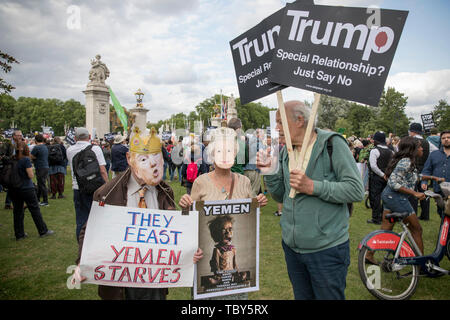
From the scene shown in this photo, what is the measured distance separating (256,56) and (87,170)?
4.05 meters

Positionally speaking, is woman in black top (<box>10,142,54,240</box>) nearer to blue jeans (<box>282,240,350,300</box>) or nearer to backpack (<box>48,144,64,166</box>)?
backpack (<box>48,144,64,166</box>)

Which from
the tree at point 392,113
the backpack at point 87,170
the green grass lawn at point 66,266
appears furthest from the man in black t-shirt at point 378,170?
the tree at point 392,113

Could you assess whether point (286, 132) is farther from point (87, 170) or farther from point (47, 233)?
point (47, 233)

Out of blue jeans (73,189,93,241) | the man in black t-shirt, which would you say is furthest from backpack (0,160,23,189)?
the man in black t-shirt

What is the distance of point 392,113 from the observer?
61.0 metres

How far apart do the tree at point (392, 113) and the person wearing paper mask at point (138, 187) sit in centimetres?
6597

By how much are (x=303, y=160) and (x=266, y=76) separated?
32.2 inches

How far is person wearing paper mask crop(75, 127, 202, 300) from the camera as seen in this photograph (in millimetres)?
2480

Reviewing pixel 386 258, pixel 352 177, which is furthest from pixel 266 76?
pixel 386 258

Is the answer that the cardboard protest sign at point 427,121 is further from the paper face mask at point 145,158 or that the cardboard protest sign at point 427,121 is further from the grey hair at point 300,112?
the paper face mask at point 145,158

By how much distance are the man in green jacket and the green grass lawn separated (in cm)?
214

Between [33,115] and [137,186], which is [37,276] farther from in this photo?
[33,115]

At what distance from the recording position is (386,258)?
165 inches

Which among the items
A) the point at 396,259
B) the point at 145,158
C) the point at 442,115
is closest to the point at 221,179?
the point at 145,158
